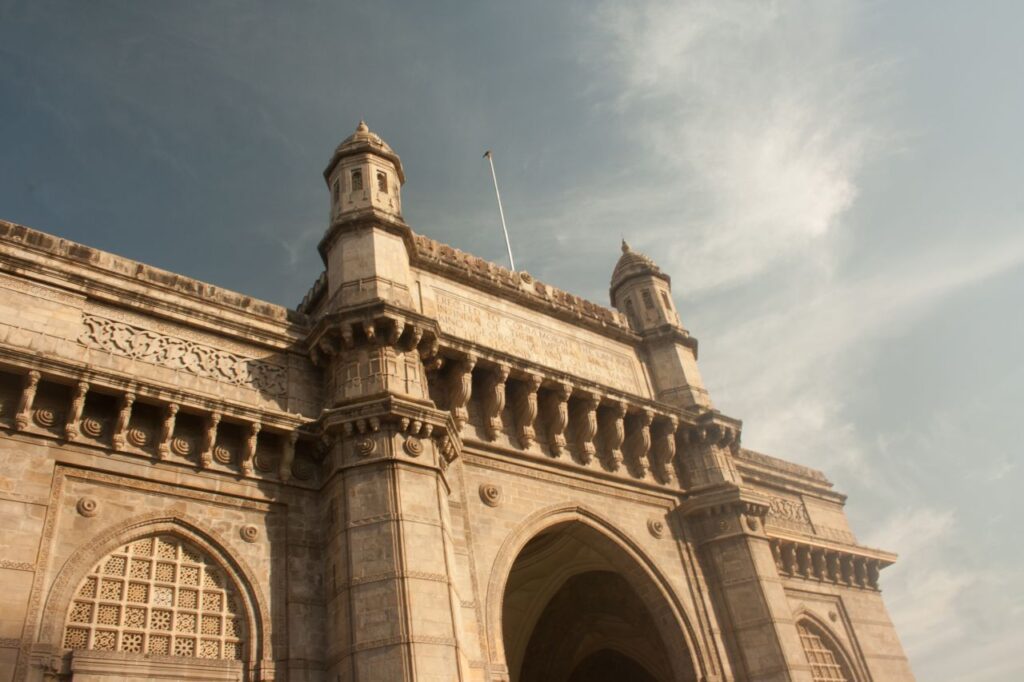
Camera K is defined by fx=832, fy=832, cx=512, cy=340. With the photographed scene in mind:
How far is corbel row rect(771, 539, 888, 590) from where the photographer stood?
2078 centimetres

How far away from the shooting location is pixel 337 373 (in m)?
13.6

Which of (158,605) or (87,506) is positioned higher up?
(87,506)

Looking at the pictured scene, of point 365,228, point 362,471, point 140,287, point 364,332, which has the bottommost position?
point 362,471

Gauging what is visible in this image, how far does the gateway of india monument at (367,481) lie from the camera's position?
10.6 meters

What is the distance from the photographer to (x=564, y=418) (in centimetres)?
1614

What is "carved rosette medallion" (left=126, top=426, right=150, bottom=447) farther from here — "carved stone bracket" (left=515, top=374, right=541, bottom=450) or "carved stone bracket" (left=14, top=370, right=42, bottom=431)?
Answer: "carved stone bracket" (left=515, top=374, right=541, bottom=450)

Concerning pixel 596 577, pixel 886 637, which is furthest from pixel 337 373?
pixel 886 637

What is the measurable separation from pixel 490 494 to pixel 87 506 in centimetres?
638

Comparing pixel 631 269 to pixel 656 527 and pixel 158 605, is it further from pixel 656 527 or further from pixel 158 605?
pixel 158 605

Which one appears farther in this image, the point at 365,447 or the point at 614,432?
the point at 614,432

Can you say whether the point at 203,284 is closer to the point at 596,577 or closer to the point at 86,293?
the point at 86,293

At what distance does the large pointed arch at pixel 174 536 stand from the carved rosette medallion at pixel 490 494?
4275mm

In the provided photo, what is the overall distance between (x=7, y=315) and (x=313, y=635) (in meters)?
5.97

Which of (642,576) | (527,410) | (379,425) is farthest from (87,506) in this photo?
(642,576)
